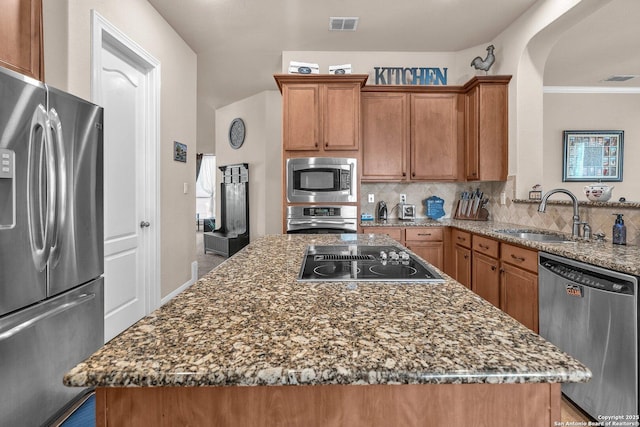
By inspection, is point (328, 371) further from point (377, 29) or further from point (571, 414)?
point (377, 29)

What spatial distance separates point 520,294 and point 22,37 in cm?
325

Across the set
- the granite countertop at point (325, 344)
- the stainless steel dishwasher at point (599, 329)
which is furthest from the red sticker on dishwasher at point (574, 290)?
the granite countertop at point (325, 344)

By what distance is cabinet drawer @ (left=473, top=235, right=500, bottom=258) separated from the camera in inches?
110

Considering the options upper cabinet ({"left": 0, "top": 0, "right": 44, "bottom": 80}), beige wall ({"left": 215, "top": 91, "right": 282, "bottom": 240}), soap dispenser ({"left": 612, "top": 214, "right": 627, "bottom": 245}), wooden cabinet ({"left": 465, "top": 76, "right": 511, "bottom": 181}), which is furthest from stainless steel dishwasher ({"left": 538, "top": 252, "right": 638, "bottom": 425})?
beige wall ({"left": 215, "top": 91, "right": 282, "bottom": 240})

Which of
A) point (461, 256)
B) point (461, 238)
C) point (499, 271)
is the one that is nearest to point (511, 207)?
point (461, 238)

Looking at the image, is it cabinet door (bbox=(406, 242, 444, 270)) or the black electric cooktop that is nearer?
the black electric cooktop

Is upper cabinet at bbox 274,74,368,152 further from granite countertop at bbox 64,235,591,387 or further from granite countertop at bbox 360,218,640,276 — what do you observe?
granite countertop at bbox 64,235,591,387

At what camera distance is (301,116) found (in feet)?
12.0

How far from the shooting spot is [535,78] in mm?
3408

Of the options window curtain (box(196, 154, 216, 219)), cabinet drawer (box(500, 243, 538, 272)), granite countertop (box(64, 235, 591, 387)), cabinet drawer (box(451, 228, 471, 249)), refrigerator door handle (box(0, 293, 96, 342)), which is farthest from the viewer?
window curtain (box(196, 154, 216, 219))

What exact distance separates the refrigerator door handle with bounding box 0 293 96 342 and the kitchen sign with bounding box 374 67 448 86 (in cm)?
359

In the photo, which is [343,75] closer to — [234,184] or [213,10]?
[213,10]

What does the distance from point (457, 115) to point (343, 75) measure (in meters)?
1.37

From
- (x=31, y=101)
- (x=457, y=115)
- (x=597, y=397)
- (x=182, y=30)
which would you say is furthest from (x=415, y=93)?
(x=31, y=101)
